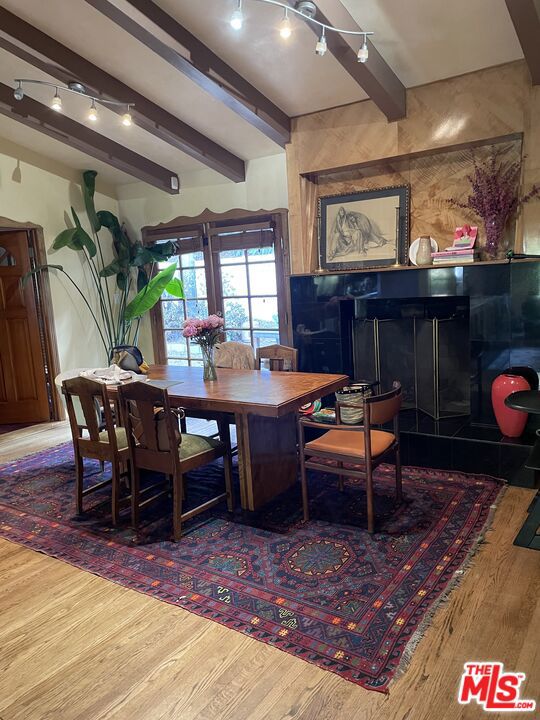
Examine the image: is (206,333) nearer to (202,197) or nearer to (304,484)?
(304,484)

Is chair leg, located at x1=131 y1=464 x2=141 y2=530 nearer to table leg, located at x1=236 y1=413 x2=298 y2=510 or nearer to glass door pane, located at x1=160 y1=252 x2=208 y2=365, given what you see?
table leg, located at x1=236 y1=413 x2=298 y2=510

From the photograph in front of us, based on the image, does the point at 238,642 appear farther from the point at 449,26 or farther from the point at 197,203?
the point at 197,203

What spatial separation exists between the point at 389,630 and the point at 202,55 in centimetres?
362

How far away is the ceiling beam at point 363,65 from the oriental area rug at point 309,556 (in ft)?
8.67

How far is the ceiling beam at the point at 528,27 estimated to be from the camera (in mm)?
2801

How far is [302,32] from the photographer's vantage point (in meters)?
3.36

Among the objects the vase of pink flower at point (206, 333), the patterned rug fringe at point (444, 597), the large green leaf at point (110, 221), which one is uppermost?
the large green leaf at point (110, 221)

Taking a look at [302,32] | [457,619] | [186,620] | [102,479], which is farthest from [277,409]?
[302,32]

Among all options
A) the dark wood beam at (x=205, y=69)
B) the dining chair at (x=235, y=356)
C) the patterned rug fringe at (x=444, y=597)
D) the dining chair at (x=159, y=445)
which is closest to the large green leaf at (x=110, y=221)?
the dark wood beam at (x=205, y=69)

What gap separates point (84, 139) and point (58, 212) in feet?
3.29

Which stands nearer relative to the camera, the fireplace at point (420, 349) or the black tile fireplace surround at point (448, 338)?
the black tile fireplace surround at point (448, 338)

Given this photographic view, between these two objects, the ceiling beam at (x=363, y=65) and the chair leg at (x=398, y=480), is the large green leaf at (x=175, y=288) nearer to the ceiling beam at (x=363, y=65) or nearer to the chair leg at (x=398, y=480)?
the ceiling beam at (x=363, y=65)

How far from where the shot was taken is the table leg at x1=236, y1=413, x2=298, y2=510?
3.11 m

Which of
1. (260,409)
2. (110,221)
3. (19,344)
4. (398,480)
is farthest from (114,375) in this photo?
(110,221)
